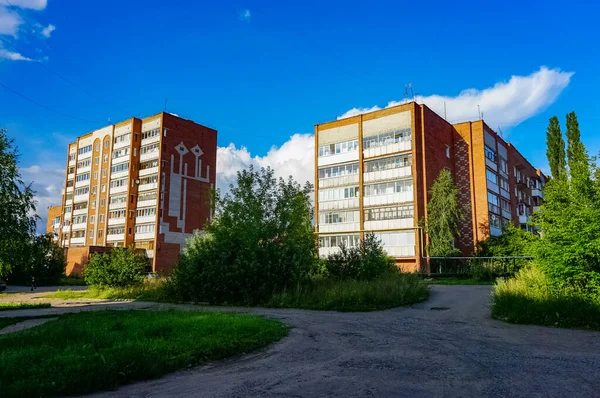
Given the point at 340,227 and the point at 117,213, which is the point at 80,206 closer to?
the point at 117,213

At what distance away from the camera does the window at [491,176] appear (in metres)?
51.9

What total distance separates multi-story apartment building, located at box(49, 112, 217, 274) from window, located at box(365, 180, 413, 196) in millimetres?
24165

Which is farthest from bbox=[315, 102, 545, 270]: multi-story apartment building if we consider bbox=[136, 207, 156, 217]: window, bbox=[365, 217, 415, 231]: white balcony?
bbox=[136, 207, 156, 217]: window

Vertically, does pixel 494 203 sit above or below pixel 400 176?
below

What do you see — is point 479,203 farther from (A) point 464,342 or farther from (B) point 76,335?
(B) point 76,335

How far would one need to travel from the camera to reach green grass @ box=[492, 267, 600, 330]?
1168 cm

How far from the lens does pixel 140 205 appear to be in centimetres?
6600

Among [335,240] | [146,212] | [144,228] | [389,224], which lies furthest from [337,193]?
[144,228]

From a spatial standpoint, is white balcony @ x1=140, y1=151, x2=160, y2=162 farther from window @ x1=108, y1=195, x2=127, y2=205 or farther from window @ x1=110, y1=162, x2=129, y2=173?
window @ x1=108, y1=195, x2=127, y2=205

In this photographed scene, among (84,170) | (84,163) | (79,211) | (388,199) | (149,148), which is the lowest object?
(388,199)

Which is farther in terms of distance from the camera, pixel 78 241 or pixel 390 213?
pixel 78 241

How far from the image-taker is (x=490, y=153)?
178 feet

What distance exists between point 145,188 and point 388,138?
122 feet

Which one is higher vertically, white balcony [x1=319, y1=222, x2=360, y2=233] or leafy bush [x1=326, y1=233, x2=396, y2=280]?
white balcony [x1=319, y1=222, x2=360, y2=233]
